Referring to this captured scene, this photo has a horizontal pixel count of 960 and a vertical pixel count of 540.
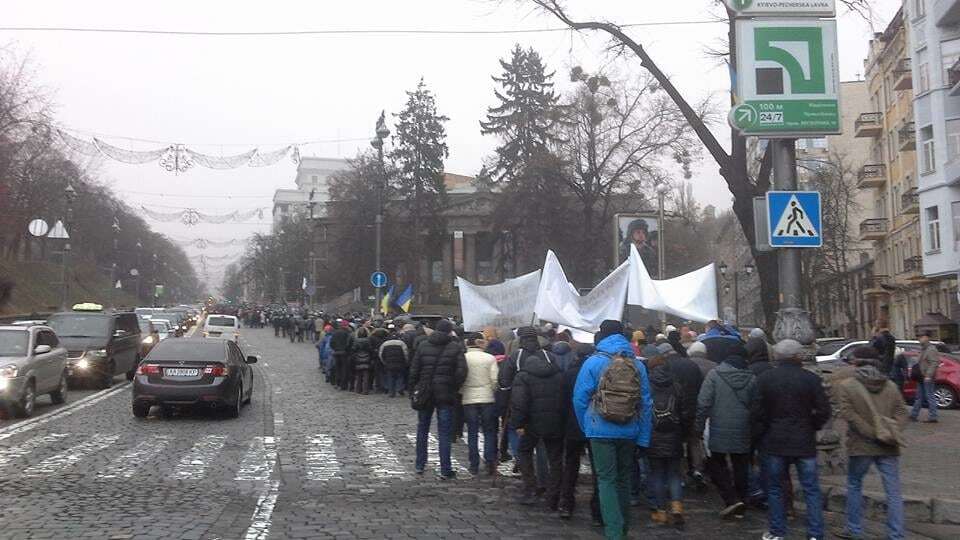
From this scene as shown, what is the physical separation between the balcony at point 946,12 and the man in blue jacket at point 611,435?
101 feet

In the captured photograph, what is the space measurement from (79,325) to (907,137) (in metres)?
43.0

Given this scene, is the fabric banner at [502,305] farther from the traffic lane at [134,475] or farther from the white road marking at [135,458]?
the white road marking at [135,458]

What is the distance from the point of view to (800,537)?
8172 millimetres

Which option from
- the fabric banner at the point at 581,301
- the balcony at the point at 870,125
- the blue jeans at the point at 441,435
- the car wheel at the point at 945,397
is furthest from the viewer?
the balcony at the point at 870,125

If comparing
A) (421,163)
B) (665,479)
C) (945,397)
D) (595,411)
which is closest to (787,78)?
(665,479)

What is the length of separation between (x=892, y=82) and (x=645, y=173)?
19118mm

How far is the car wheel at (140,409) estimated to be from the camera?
16.1 m

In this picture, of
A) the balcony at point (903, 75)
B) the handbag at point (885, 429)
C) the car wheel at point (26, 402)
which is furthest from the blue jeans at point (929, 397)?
the balcony at point (903, 75)

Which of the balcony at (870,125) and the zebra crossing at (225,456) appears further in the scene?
the balcony at (870,125)

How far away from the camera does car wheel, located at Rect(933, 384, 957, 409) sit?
2091cm

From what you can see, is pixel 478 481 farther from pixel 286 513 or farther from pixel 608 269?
pixel 608 269

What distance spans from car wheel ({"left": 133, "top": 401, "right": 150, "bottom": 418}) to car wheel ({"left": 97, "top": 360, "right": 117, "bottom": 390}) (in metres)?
6.67

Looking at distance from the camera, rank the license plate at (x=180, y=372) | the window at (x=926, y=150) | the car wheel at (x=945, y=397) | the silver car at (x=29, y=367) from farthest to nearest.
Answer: the window at (x=926, y=150) → the car wheel at (x=945, y=397) → the license plate at (x=180, y=372) → the silver car at (x=29, y=367)

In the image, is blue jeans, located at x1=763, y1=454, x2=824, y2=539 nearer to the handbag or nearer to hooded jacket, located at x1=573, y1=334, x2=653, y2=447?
the handbag
